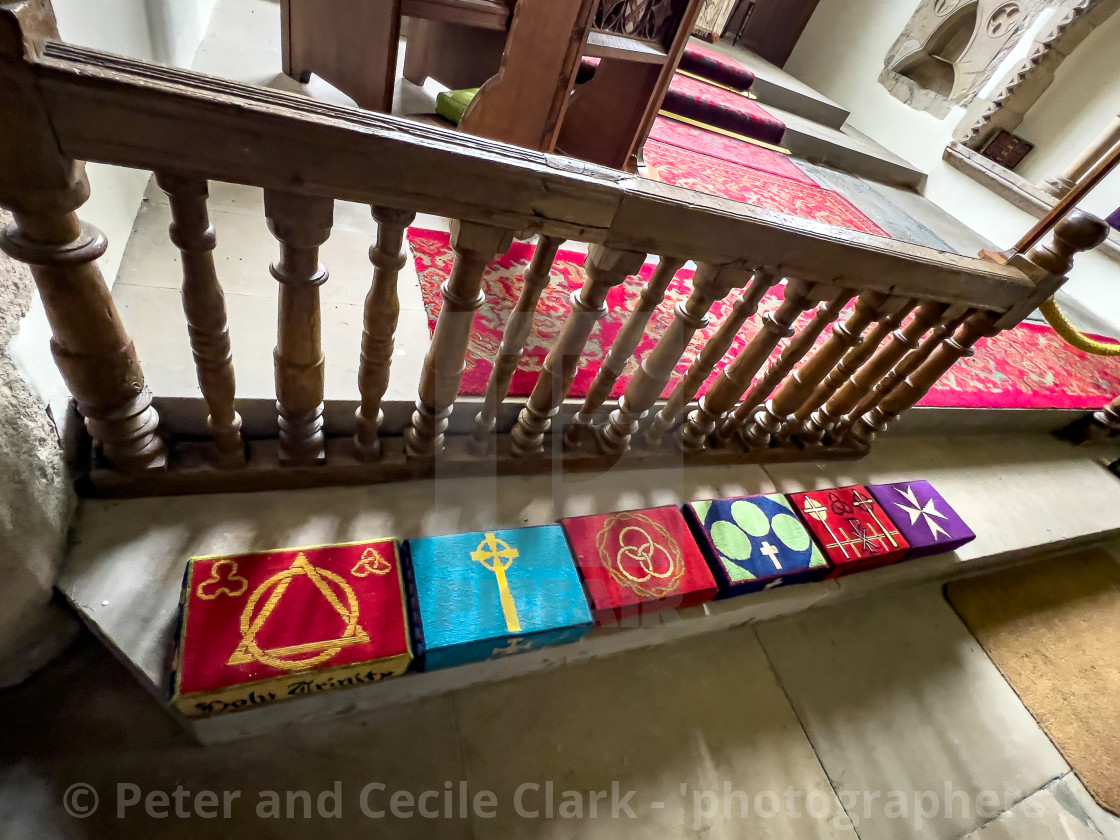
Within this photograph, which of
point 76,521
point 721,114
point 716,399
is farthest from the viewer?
point 721,114

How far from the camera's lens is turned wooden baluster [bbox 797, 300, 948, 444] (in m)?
1.58

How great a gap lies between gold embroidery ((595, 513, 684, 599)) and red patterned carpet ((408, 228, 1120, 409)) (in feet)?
1.55

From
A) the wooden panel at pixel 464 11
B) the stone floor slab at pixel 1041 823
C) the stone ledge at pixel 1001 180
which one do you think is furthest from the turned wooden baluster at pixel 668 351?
the stone ledge at pixel 1001 180

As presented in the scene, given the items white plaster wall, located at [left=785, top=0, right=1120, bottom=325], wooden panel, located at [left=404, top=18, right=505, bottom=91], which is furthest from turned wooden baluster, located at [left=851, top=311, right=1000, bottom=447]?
white plaster wall, located at [left=785, top=0, right=1120, bottom=325]

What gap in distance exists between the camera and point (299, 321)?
1020 millimetres

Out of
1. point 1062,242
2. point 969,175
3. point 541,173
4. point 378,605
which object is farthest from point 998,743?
point 969,175

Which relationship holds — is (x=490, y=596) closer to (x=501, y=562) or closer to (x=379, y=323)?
(x=501, y=562)

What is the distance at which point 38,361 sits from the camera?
0.98m

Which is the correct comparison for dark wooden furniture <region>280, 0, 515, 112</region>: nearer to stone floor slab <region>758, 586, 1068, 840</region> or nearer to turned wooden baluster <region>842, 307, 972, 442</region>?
turned wooden baluster <region>842, 307, 972, 442</region>

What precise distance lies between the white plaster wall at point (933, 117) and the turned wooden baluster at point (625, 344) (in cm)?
521

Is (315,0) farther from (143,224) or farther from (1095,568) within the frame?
(1095,568)

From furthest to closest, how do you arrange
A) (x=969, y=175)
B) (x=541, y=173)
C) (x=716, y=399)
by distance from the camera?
(x=969, y=175)
(x=716, y=399)
(x=541, y=173)

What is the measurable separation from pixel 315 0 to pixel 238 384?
1.32m

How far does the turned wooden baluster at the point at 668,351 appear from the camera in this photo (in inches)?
47.9
